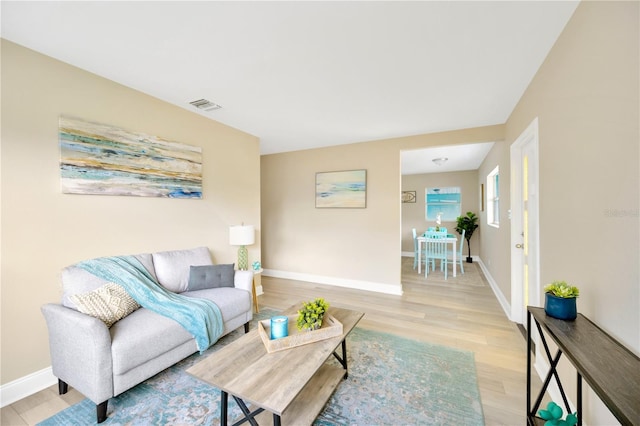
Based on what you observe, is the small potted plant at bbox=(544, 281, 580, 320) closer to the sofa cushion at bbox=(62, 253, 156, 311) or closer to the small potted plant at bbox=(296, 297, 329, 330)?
the small potted plant at bbox=(296, 297, 329, 330)

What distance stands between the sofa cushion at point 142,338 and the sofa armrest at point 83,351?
0.05m

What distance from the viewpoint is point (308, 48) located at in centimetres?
184

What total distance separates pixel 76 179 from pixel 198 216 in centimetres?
118

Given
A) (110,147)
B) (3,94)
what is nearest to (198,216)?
(110,147)

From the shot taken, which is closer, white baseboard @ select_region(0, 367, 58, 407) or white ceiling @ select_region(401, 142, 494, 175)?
white baseboard @ select_region(0, 367, 58, 407)

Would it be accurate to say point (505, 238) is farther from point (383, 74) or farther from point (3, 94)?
point (3, 94)

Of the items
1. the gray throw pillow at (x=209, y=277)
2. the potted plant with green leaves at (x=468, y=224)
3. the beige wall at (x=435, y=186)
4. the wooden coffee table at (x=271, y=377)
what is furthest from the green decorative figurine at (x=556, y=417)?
the beige wall at (x=435, y=186)

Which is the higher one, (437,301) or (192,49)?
(192,49)

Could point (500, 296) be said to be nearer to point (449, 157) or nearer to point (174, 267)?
point (449, 157)

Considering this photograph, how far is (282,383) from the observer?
4.06 feet

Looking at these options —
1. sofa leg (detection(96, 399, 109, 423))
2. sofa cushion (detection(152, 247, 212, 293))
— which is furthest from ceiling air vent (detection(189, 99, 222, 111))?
sofa leg (detection(96, 399, 109, 423))

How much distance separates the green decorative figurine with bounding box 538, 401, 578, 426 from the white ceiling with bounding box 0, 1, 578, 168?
84.7 inches

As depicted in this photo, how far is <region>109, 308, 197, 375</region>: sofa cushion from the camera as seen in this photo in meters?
1.63

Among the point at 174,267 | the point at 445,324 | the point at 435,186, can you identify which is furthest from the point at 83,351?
the point at 435,186
